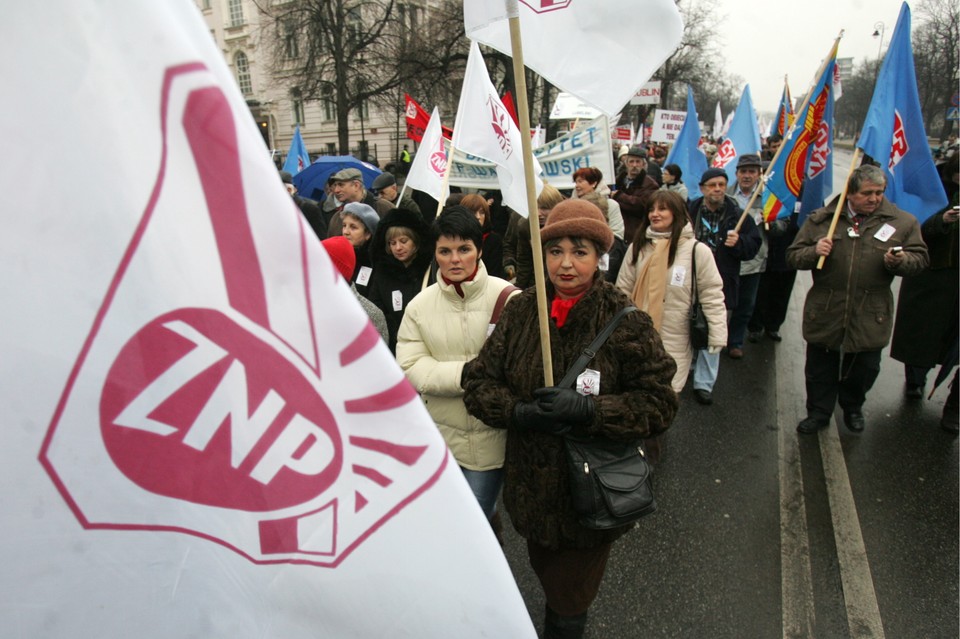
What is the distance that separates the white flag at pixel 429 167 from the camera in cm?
471

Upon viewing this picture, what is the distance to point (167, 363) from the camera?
967mm

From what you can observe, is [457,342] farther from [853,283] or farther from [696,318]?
[853,283]

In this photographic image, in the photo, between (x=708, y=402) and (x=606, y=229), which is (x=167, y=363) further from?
(x=708, y=402)

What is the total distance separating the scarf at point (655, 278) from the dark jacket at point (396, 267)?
56.2 inches

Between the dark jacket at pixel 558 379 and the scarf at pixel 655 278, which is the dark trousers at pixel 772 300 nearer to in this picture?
the scarf at pixel 655 278

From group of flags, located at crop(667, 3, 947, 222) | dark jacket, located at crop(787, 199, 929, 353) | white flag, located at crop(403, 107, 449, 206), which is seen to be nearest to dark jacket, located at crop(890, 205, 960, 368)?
group of flags, located at crop(667, 3, 947, 222)

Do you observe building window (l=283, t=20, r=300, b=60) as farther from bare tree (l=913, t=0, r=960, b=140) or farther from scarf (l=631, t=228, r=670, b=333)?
bare tree (l=913, t=0, r=960, b=140)

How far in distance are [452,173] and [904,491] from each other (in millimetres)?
3810

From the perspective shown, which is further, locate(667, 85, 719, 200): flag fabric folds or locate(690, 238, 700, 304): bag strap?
locate(667, 85, 719, 200): flag fabric folds

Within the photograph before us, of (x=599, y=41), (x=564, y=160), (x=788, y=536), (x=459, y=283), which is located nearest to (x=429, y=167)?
(x=564, y=160)

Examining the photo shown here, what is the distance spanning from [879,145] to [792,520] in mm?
2646

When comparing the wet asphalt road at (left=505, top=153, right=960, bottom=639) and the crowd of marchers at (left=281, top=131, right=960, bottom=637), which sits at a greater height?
the crowd of marchers at (left=281, top=131, right=960, bottom=637)

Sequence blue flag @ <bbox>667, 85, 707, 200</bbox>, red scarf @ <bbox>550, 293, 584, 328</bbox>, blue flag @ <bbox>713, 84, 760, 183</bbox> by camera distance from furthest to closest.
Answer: blue flag @ <bbox>667, 85, 707, 200</bbox> → blue flag @ <bbox>713, 84, 760, 183</bbox> → red scarf @ <bbox>550, 293, 584, 328</bbox>

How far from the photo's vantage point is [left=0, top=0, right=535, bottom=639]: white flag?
0.86 m
